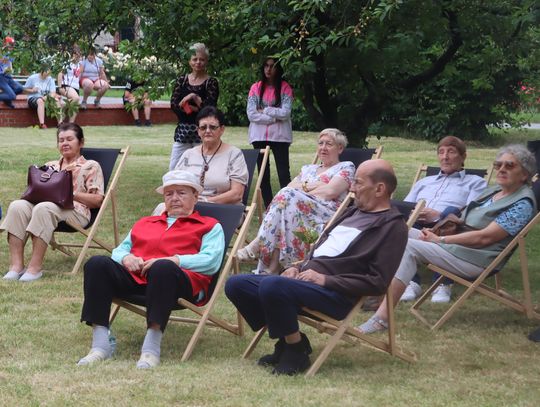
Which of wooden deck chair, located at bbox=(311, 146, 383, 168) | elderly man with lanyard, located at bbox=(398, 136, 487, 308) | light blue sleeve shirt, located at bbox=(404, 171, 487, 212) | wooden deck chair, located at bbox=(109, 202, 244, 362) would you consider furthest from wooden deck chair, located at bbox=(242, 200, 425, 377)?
wooden deck chair, located at bbox=(311, 146, 383, 168)

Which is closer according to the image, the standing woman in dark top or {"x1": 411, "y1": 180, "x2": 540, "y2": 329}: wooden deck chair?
{"x1": 411, "y1": 180, "x2": 540, "y2": 329}: wooden deck chair

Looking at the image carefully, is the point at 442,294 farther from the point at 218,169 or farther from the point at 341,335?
the point at 341,335

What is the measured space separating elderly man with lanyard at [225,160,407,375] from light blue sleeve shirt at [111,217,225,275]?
32 centimetres

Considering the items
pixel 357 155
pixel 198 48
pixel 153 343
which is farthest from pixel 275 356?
pixel 198 48

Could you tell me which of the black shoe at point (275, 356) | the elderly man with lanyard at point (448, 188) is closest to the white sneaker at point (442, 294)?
the elderly man with lanyard at point (448, 188)

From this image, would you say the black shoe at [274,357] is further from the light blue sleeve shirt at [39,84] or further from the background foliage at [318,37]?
the light blue sleeve shirt at [39,84]

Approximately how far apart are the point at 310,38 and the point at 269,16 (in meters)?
0.44

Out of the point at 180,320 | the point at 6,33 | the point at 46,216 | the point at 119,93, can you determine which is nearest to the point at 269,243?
the point at 180,320

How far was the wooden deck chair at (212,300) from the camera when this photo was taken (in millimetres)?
5332

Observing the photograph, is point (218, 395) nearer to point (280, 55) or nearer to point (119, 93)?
point (280, 55)

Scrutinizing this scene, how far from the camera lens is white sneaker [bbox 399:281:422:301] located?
6.86 m

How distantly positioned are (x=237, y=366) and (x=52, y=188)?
268 centimetres

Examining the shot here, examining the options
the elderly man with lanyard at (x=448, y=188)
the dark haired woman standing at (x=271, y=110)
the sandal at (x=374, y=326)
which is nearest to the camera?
the sandal at (x=374, y=326)

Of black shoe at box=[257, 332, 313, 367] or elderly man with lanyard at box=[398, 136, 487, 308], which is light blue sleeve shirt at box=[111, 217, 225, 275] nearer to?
black shoe at box=[257, 332, 313, 367]
